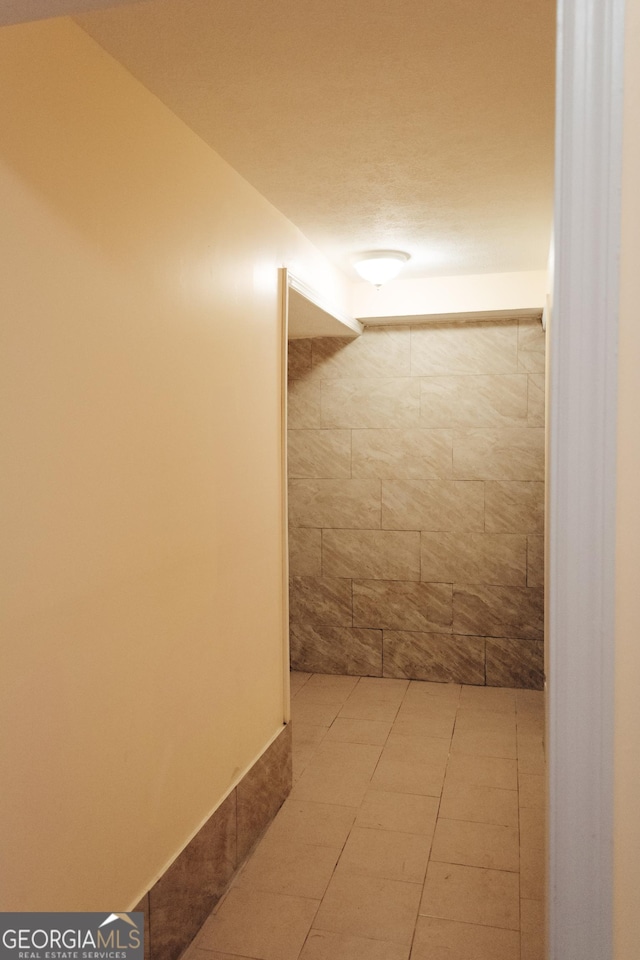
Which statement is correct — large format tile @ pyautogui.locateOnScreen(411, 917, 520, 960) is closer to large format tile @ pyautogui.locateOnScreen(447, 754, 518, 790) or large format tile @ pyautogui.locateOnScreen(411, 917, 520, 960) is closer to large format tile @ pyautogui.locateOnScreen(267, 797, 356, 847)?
large format tile @ pyautogui.locateOnScreen(267, 797, 356, 847)

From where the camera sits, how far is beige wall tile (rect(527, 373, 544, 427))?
4.81m

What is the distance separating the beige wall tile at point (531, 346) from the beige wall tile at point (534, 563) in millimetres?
1110

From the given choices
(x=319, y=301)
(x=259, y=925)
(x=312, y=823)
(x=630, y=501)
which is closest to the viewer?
(x=630, y=501)

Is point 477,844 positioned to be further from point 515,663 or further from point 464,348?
point 464,348

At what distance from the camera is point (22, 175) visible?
5.32 ft

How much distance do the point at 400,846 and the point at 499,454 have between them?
2.66m

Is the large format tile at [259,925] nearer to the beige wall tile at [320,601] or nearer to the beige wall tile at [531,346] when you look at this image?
the beige wall tile at [320,601]

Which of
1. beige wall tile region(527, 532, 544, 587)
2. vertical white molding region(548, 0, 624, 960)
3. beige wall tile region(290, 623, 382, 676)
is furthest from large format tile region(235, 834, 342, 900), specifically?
beige wall tile region(527, 532, 544, 587)

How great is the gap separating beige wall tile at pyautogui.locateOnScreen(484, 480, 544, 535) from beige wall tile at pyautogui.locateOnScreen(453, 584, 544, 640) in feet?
1.33

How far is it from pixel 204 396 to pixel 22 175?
105 cm

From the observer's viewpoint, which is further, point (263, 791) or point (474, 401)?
point (474, 401)

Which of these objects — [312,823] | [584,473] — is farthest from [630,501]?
[312,823]

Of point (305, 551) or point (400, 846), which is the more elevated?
point (305, 551)

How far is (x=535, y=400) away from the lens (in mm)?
4805
